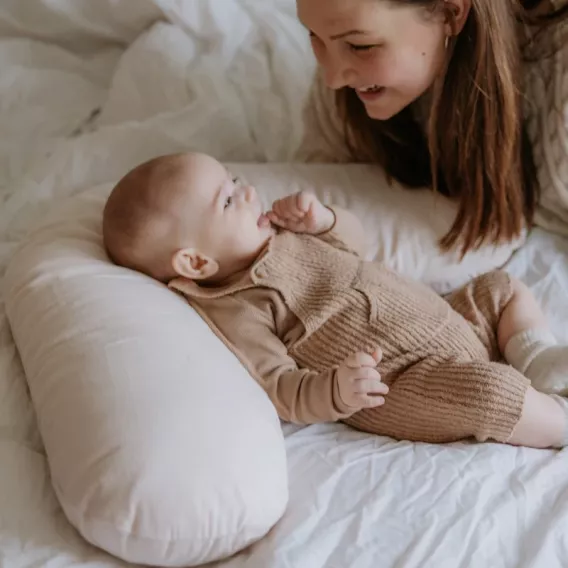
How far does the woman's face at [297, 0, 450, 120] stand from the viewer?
1.07 metres

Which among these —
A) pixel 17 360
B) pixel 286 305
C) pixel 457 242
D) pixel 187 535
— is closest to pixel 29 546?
pixel 187 535

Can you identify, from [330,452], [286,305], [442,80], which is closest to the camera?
[330,452]

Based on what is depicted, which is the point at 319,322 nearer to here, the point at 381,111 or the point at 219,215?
the point at 219,215

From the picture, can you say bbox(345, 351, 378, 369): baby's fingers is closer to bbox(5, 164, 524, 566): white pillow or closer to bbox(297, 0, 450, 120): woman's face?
bbox(5, 164, 524, 566): white pillow

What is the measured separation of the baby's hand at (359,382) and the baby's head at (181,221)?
0.82ft

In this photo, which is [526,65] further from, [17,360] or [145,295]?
[17,360]

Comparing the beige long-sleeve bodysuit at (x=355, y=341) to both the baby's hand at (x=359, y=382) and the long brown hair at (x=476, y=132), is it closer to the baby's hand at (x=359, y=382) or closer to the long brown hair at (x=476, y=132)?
the baby's hand at (x=359, y=382)

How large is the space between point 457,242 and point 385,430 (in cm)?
38

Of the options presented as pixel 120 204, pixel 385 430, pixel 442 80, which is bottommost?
pixel 385 430

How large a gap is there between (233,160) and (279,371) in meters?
0.60

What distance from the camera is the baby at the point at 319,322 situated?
1.02m

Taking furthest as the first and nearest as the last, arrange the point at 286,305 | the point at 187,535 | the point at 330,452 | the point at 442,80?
the point at 442,80, the point at 286,305, the point at 330,452, the point at 187,535

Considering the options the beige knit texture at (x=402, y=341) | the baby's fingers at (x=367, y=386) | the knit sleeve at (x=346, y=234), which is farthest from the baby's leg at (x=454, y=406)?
the knit sleeve at (x=346, y=234)

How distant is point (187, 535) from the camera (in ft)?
2.63
